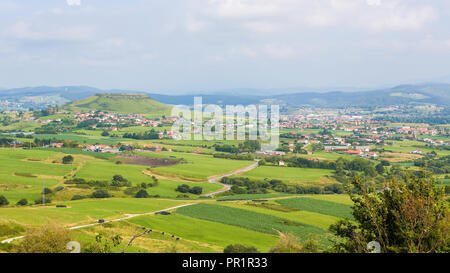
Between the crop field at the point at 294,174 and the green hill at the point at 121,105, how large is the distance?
8878cm

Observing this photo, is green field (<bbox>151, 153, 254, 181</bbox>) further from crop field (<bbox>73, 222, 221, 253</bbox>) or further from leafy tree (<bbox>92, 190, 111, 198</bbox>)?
crop field (<bbox>73, 222, 221, 253</bbox>)

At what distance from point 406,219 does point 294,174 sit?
47.1 m

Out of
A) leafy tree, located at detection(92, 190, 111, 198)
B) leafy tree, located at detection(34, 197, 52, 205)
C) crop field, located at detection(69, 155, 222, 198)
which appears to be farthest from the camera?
crop field, located at detection(69, 155, 222, 198)

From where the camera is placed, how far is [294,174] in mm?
58375

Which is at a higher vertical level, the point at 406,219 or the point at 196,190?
the point at 406,219

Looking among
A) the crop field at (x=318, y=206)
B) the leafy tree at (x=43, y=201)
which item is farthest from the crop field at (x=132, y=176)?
the crop field at (x=318, y=206)

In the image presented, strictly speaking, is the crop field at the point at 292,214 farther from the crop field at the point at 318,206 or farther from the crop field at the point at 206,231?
the crop field at the point at 206,231

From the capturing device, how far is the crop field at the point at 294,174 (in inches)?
2141

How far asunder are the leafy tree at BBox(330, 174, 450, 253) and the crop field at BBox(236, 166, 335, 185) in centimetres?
4045

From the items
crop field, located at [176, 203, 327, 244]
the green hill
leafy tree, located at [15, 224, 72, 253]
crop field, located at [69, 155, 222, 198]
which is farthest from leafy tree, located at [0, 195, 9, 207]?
the green hill

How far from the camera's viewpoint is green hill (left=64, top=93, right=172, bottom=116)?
145875 millimetres

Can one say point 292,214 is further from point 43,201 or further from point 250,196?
point 43,201

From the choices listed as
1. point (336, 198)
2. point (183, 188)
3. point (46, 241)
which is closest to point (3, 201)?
point (183, 188)
